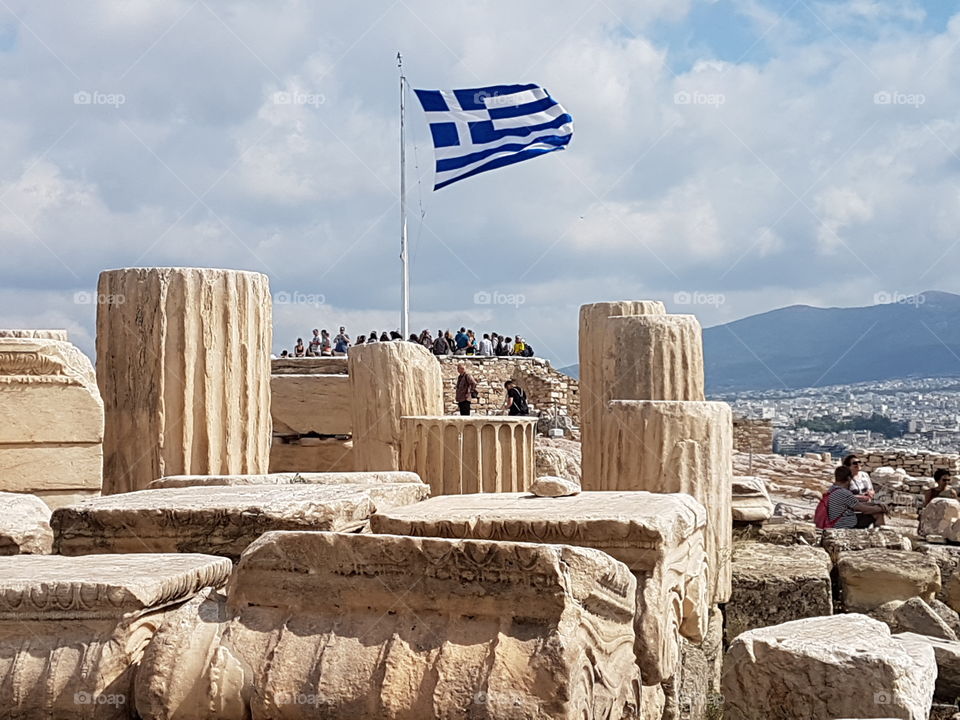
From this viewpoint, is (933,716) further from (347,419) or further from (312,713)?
(347,419)

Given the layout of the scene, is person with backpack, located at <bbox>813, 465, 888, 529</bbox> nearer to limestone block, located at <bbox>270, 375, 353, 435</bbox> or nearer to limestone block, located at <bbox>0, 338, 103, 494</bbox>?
limestone block, located at <bbox>270, 375, 353, 435</bbox>

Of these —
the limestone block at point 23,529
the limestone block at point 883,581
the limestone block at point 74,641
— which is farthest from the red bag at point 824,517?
the limestone block at point 74,641

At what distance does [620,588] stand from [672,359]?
5314mm

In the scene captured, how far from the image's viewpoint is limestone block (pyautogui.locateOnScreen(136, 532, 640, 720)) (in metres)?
2.58

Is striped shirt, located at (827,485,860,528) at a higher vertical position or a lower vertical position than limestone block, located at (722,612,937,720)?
higher

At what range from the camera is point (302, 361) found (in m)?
17.0

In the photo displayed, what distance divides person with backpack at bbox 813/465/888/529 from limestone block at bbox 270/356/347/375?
26.8 ft

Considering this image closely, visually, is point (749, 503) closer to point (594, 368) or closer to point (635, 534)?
point (594, 368)

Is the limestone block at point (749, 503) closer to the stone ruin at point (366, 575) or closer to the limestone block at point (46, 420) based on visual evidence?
the stone ruin at point (366, 575)

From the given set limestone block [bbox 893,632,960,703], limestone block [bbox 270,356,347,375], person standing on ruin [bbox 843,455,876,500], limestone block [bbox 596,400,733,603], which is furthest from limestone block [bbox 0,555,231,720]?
limestone block [bbox 270,356,347,375]

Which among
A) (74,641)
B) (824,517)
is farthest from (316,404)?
(74,641)

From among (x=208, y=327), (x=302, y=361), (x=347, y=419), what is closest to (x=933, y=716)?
(x=208, y=327)

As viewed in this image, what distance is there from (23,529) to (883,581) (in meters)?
6.81

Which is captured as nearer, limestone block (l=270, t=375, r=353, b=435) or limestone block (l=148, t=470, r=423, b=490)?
limestone block (l=148, t=470, r=423, b=490)
